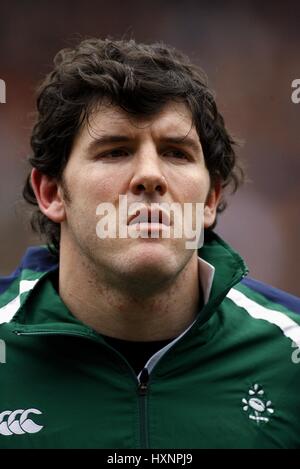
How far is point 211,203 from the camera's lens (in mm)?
2525

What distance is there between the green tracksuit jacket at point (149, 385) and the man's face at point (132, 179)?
20cm

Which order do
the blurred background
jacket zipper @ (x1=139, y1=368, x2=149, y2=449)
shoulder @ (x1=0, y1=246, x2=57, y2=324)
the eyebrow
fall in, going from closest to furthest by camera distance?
jacket zipper @ (x1=139, y1=368, x2=149, y2=449), the eyebrow, shoulder @ (x1=0, y1=246, x2=57, y2=324), the blurred background

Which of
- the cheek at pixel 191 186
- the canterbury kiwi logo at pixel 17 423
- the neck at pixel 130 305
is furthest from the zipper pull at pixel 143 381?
the cheek at pixel 191 186

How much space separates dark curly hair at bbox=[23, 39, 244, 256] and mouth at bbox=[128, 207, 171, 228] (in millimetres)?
328

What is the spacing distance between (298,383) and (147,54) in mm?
1167

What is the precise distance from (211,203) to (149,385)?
806 millimetres

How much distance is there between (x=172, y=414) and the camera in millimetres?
1937

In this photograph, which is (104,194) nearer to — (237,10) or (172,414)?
(172,414)

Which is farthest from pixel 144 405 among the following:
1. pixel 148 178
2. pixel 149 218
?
pixel 148 178

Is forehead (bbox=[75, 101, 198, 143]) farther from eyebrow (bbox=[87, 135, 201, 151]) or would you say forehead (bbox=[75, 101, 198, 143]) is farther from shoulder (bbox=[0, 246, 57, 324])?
shoulder (bbox=[0, 246, 57, 324])

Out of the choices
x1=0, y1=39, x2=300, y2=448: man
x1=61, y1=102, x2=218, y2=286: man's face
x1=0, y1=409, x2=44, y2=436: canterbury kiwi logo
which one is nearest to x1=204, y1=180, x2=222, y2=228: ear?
x1=0, y1=39, x2=300, y2=448: man

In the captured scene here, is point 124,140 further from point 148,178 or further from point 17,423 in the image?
point 17,423

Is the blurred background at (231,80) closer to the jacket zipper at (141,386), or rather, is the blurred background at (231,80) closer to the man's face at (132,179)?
the man's face at (132,179)

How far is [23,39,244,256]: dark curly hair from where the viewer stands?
7.29 feet
